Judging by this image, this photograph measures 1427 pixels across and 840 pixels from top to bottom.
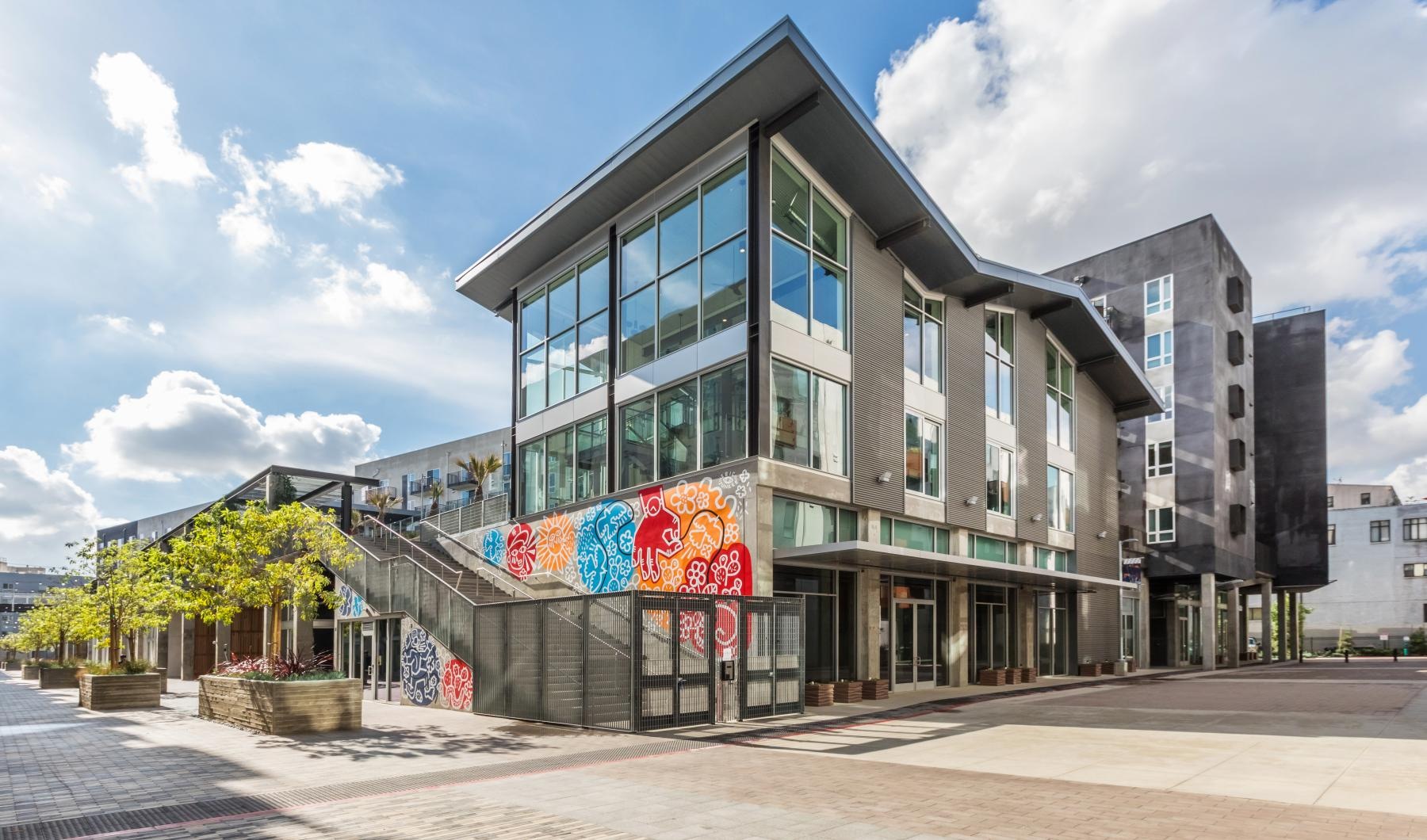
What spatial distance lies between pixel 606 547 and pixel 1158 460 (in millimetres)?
30643

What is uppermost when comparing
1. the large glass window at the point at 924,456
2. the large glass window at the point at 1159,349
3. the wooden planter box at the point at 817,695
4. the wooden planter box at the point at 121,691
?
the large glass window at the point at 1159,349

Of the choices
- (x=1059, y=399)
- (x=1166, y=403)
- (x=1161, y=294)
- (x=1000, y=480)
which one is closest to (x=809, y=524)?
(x=1000, y=480)

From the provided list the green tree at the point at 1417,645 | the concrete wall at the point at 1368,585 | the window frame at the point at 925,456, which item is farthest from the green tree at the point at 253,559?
the concrete wall at the point at 1368,585

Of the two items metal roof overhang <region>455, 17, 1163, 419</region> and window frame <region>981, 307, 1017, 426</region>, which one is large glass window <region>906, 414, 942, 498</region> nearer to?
window frame <region>981, 307, 1017, 426</region>

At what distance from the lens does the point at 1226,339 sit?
141ft

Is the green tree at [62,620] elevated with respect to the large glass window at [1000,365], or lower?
lower

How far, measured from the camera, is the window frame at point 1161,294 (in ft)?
140

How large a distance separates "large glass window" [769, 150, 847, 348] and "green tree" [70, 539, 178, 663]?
15758 millimetres

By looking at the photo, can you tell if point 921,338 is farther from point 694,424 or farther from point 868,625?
point 868,625

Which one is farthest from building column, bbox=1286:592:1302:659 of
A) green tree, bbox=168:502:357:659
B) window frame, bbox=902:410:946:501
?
green tree, bbox=168:502:357:659

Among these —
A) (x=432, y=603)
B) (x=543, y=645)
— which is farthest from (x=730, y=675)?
(x=432, y=603)

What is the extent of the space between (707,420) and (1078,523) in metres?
19.4

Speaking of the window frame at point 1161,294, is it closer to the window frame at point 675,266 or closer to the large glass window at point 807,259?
the large glass window at point 807,259

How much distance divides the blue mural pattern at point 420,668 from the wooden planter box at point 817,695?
7.93m
